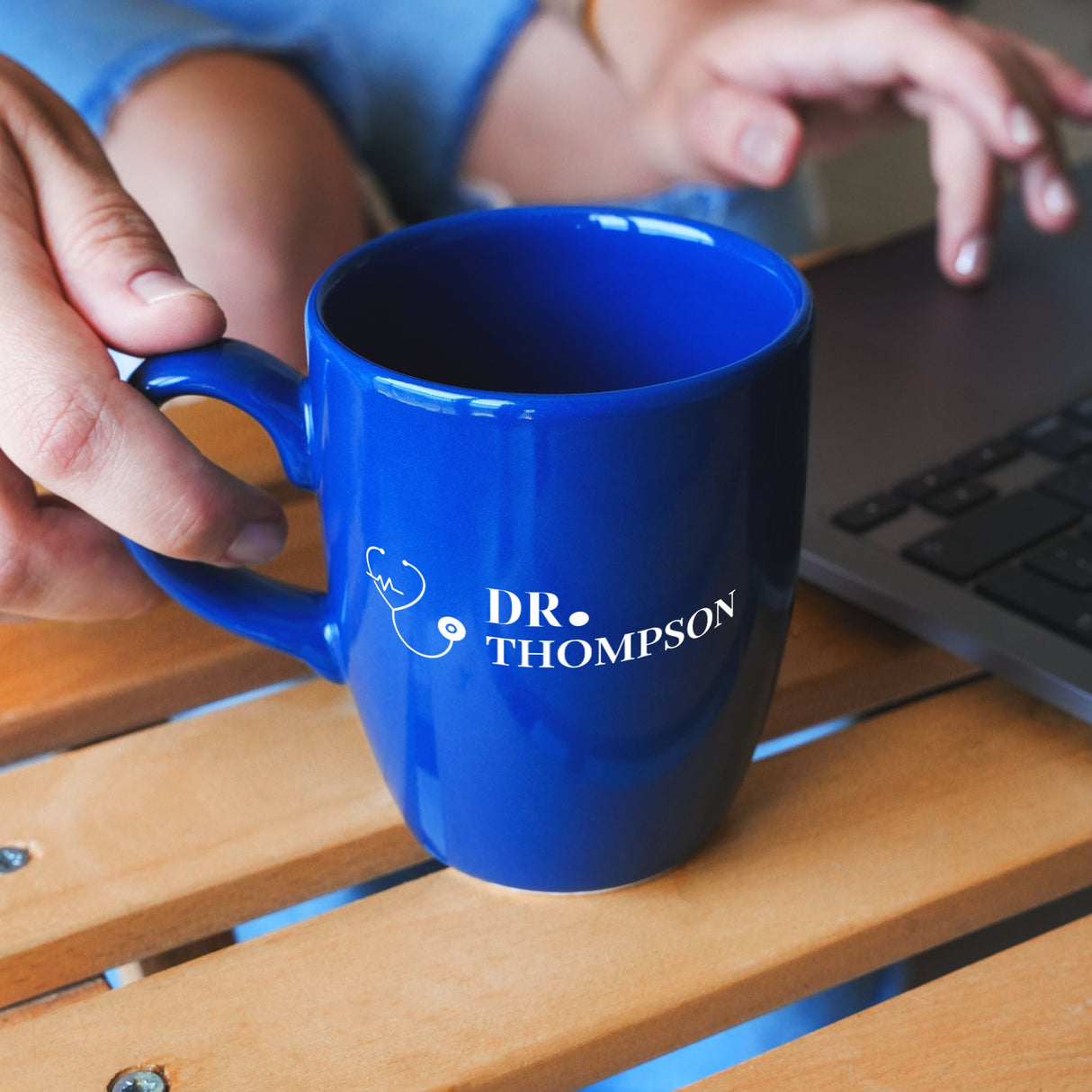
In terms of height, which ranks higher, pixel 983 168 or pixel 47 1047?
pixel 983 168

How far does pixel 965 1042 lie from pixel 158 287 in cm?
31

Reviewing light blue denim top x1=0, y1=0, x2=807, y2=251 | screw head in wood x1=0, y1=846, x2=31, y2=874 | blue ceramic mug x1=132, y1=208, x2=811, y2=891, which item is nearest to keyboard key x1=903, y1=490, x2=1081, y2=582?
blue ceramic mug x1=132, y1=208, x2=811, y2=891

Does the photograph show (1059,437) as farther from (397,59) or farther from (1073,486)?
(397,59)

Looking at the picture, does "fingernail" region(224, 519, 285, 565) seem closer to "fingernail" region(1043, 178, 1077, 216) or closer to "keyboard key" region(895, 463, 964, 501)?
"keyboard key" region(895, 463, 964, 501)

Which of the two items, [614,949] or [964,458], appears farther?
[964,458]

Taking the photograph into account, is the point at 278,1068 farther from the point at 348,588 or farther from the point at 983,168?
the point at 983,168

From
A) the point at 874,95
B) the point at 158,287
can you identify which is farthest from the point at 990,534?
the point at 874,95

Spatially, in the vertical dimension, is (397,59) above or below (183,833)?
above

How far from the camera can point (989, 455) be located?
1.62ft

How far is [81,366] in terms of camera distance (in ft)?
1.18

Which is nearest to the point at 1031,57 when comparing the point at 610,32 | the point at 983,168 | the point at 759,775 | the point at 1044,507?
the point at 983,168

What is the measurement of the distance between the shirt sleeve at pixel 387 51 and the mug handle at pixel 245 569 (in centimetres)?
54

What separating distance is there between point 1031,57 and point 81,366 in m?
0.60

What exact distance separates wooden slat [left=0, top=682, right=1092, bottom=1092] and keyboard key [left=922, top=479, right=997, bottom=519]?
10cm
